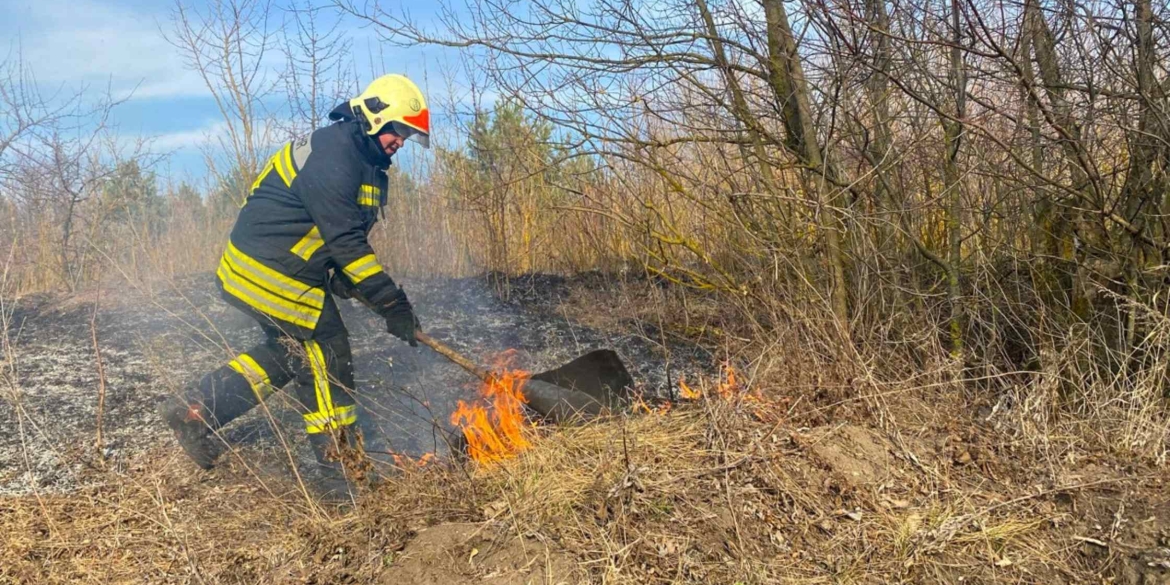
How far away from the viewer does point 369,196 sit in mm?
4066

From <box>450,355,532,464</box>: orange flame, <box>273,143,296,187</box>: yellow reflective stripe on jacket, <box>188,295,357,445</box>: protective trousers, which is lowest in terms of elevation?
<box>450,355,532,464</box>: orange flame

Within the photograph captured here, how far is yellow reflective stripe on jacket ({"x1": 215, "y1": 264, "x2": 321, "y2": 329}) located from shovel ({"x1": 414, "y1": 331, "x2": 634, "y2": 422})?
1.86ft

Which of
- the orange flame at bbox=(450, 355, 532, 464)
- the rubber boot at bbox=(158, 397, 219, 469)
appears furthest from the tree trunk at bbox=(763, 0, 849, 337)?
the rubber boot at bbox=(158, 397, 219, 469)

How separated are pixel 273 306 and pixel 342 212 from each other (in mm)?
635

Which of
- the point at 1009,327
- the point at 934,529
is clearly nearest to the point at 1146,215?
the point at 1009,327

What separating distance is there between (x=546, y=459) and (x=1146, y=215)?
325 cm

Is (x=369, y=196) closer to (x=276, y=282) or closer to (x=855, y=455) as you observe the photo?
(x=276, y=282)

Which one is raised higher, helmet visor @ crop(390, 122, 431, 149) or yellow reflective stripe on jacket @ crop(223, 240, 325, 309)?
helmet visor @ crop(390, 122, 431, 149)

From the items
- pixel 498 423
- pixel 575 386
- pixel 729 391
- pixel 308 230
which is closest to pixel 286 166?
pixel 308 230

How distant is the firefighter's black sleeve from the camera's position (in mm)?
3834

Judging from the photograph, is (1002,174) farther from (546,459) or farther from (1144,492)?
(546,459)

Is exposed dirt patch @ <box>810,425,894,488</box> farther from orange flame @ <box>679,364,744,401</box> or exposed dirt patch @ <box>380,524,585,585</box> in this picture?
exposed dirt patch @ <box>380,524,585,585</box>

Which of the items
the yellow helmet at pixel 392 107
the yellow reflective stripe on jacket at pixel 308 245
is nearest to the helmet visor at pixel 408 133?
the yellow helmet at pixel 392 107

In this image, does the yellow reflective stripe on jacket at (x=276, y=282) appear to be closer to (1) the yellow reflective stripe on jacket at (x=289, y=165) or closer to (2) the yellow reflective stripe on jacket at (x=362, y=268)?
(2) the yellow reflective stripe on jacket at (x=362, y=268)
